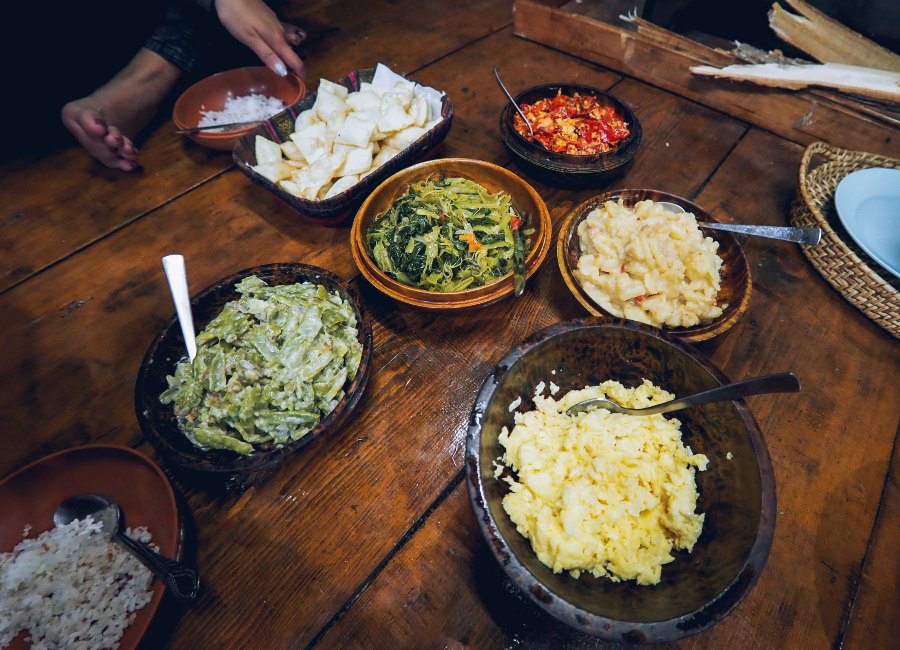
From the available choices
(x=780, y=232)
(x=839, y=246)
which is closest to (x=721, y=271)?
(x=780, y=232)

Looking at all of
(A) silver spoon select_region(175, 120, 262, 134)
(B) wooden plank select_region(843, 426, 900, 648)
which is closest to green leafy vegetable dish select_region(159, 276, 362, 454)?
(A) silver spoon select_region(175, 120, 262, 134)

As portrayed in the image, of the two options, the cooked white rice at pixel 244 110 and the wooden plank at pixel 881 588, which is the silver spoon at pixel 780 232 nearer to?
the wooden plank at pixel 881 588

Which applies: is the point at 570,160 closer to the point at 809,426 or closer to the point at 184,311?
the point at 809,426

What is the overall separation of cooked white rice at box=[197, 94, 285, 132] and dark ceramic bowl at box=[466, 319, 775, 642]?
7.50 feet

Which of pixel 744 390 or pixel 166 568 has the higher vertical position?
pixel 744 390

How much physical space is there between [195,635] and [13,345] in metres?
1.48

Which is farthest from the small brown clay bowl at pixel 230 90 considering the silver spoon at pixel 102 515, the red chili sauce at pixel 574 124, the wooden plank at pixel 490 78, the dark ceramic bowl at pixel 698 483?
the dark ceramic bowl at pixel 698 483

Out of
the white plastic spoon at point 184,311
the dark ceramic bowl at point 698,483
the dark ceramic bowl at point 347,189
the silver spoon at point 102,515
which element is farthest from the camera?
the dark ceramic bowl at point 347,189

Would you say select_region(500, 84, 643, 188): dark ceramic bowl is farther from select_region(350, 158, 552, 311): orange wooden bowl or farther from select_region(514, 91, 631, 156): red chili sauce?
select_region(350, 158, 552, 311): orange wooden bowl

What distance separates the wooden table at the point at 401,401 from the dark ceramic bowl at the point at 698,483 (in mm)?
255

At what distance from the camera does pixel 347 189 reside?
6.32 feet

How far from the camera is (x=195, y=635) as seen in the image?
122 cm

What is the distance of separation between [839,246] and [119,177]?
3.60 meters

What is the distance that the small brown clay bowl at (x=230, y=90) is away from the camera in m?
2.56
